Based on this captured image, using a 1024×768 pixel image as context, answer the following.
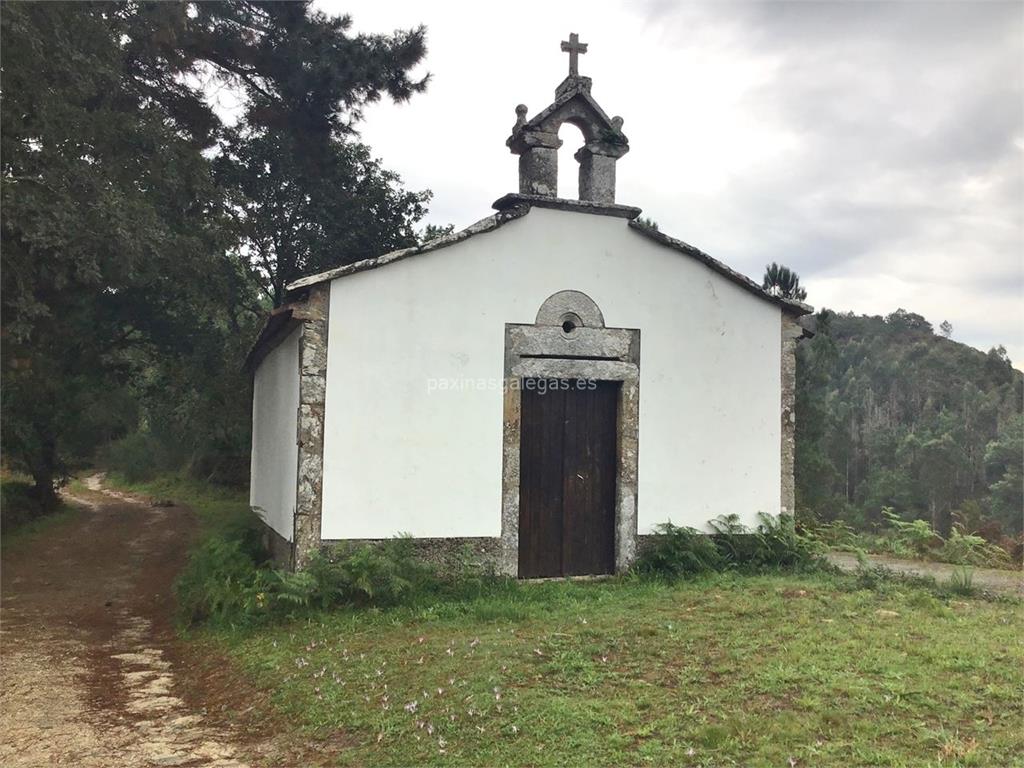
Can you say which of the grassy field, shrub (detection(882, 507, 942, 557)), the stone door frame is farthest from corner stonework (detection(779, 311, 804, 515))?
the stone door frame

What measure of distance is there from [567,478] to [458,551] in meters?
1.59

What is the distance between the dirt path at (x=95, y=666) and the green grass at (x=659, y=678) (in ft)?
2.28

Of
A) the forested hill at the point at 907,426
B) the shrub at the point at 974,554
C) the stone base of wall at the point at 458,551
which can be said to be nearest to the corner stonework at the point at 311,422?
the stone base of wall at the point at 458,551

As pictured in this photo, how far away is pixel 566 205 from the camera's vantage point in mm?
8711

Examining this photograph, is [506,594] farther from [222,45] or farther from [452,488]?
[222,45]

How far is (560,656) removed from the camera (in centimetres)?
563

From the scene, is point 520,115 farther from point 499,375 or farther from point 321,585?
point 321,585

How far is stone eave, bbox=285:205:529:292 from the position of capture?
751 centimetres

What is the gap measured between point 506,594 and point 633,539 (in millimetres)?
1854

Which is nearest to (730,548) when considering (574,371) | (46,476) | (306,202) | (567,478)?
(567,478)

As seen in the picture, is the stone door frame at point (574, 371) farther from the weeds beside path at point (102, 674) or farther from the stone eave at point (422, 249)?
the weeds beside path at point (102, 674)

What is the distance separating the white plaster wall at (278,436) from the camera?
8.05 metres

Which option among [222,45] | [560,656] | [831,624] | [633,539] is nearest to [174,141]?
[222,45]

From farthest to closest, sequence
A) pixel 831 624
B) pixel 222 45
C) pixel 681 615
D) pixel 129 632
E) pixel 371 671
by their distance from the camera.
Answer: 1. pixel 222 45
2. pixel 129 632
3. pixel 681 615
4. pixel 831 624
5. pixel 371 671
